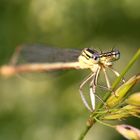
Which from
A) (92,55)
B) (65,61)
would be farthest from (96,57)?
(65,61)

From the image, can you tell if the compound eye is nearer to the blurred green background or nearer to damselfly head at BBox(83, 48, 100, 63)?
damselfly head at BBox(83, 48, 100, 63)

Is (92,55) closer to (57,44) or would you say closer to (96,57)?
(96,57)

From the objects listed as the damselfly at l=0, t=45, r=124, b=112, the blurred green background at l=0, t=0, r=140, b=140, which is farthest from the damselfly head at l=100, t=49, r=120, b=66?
the blurred green background at l=0, t=0, r=140, b=140

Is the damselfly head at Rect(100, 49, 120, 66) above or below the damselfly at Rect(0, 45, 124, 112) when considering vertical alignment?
below

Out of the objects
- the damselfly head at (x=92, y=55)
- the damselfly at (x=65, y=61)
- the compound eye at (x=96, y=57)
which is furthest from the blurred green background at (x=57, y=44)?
the compound eye at (x=96, y=57)

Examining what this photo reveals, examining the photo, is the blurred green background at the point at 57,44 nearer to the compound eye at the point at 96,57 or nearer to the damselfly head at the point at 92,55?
the damselfly head at the point at 92,55
